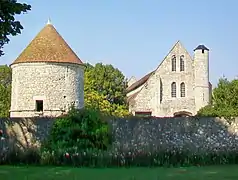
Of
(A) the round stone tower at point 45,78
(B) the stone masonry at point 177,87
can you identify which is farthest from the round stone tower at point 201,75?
(A) the round stone tower at point 45,78

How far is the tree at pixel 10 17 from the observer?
12734 millimetres

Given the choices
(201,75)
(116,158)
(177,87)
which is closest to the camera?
(116,158)

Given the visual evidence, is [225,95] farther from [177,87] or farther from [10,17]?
[177,87]

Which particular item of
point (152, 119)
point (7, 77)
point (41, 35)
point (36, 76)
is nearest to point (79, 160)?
point (152, 119)

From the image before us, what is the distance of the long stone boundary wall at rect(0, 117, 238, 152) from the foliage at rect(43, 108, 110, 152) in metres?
1.49

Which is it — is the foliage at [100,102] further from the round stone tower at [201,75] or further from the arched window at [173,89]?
the round stone tower at [201,75]

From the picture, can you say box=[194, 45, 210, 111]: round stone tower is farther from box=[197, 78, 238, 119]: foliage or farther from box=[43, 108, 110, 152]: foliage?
box=[43, 108, 110, 152]: foliage

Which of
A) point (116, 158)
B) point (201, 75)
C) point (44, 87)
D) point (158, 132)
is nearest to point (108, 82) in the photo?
point (201, 75)

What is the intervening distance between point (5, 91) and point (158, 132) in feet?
127

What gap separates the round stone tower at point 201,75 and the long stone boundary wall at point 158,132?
30555mm

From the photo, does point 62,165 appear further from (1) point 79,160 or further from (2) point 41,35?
(2) point 41,35

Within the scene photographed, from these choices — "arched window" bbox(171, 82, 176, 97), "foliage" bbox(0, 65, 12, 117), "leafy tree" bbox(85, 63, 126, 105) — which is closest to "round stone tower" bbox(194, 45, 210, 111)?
"arched window" bbox(171, 82, 176, 97)

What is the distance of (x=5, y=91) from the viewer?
55469 millimetres

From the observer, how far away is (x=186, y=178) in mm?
12000
